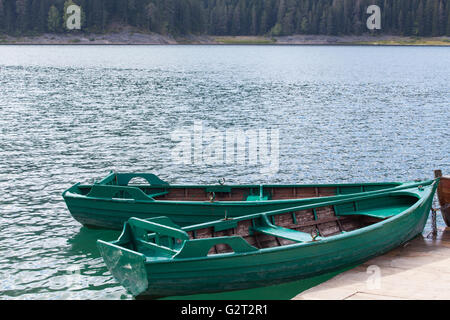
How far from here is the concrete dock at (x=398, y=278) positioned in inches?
566

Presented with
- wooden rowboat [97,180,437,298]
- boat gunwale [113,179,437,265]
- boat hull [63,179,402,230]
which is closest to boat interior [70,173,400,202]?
boat hull [63,179,402,230]

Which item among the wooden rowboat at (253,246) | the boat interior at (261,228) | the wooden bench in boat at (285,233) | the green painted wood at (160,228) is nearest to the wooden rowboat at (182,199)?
the boat interior at (261,228)

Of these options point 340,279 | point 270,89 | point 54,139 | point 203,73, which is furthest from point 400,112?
point 203,73

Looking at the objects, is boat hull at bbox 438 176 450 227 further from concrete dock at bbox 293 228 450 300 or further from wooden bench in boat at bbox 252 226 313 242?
wooden bench in boat at bbox 252 226 313 242

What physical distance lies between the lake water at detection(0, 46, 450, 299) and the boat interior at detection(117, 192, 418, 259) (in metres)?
1.53

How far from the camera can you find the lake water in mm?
18812

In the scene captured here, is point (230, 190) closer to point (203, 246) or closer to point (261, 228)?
point (261, 228)

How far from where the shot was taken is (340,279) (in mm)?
15594

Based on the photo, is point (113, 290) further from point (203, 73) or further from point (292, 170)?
point (203, 73)

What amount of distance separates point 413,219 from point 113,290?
9.29m

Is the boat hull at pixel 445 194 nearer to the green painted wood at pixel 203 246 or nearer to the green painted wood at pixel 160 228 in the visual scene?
the green painted wood at pixel 203 246

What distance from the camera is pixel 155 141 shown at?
3944 cm

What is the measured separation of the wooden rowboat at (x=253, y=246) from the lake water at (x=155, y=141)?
92 centimetres

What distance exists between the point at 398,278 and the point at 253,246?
3912 mm
